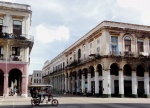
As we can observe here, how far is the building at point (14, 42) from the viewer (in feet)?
128

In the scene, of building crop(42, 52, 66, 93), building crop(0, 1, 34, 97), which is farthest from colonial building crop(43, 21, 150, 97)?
building crop(42, 52, 66, 93)

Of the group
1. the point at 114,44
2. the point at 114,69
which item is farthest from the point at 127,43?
the point at 114,69

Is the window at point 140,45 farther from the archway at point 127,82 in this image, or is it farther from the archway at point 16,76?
the archway at point 16,76

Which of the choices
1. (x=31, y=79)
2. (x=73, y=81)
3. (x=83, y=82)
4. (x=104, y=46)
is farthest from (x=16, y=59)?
(x=31, y=79)

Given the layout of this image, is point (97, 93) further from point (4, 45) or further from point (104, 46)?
point (4, 45)

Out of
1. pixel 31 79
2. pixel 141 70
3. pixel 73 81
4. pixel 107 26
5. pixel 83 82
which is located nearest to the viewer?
pixel 107 26

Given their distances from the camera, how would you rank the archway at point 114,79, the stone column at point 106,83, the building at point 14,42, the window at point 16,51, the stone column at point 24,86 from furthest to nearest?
the archway at point 114,79 < the stone column at point 106,83 < the window at point 16,51 < the stone column at point 24,86 < the building at point 14,42

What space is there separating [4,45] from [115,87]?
22.6 m

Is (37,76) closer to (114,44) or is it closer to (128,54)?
(114,44)

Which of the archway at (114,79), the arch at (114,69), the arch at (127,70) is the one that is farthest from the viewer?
the arch at (127,70)

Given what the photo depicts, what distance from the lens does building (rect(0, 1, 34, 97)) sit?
1533 inches

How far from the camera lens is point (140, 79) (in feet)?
165

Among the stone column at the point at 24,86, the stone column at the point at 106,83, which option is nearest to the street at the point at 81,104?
the stone column at the point at 24,86

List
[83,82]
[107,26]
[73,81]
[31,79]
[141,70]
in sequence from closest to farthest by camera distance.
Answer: [107,26] < [141,70] < [83,82] < [73,81] < [31,79]
